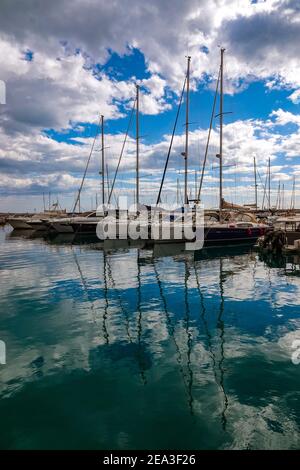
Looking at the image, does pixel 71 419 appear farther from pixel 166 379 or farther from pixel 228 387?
pixel 228 387

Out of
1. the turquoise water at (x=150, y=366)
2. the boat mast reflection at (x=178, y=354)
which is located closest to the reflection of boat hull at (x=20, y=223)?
the turquoise water at (x=150, y=366)

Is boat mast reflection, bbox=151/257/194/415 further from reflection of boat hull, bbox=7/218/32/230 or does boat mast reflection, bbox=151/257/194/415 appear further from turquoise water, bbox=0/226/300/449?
reflection of boat hull, bbox=7/218/32/230

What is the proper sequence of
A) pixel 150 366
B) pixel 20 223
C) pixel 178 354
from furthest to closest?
pixel 20 223 → pixel 178 354 → pixel 150 366

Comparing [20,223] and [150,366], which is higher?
[20,223]

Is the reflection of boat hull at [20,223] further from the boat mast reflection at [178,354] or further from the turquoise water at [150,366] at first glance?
the boat mast reflection at [178,354]

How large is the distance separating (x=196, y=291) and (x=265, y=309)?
3900mm

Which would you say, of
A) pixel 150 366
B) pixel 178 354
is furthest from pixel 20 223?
pixel 150 366

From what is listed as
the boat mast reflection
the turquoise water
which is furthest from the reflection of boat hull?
the boat mast reflection

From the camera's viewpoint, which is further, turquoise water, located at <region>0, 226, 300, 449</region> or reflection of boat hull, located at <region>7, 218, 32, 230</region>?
reflection of boat hull, located at <region>7, 218, 32, 230</region>

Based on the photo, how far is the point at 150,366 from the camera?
7.82m

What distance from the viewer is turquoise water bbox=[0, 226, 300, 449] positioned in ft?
17.8

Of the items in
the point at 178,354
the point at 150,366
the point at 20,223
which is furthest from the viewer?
the point at 20,223

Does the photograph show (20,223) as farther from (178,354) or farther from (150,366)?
(150,366)

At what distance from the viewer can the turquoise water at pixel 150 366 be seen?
543 centimetres
